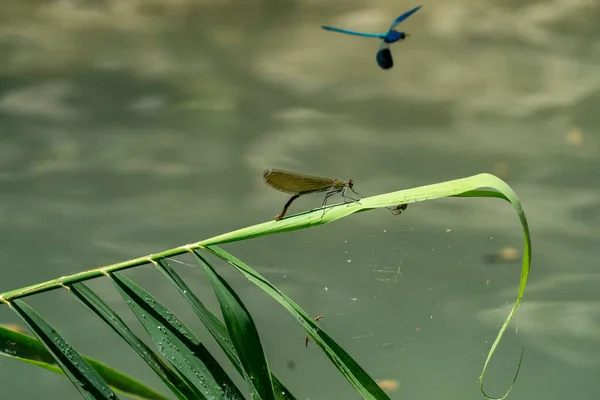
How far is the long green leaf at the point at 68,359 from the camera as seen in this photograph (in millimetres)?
891

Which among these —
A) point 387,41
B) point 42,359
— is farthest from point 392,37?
point 42,359

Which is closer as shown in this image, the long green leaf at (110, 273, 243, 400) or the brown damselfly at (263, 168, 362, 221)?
the long green leaf at (110, 273, 243, 400)

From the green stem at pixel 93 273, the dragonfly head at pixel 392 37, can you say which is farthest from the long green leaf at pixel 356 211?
the dragonfly head at pixel 392 37

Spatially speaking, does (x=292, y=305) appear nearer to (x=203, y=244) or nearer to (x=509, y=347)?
(x=203, y=244)

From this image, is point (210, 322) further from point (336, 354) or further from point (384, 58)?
point (384, 58)

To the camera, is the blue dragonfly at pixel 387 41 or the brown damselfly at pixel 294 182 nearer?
the blue dragonfly at pixel 387 41

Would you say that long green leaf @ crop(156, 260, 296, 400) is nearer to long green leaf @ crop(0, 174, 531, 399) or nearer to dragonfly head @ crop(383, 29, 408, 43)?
long green leaf @ crop(0, 174, 531, 399)

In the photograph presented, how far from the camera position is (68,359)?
904 mm

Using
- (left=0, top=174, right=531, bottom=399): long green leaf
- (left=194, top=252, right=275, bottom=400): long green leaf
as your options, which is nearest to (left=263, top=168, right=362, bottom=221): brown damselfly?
(left=0, top=174, right=531, bottom=399): long green leaf

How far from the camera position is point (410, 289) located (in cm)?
157

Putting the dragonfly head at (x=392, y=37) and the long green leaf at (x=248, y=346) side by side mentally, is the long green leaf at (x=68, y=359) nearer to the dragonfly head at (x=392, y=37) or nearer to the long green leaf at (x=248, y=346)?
the long green leaf at (x=248, y=346)

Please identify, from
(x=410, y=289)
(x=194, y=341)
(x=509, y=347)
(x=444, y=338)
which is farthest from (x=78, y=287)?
(x=509, y=347)

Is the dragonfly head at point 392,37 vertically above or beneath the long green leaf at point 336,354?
above

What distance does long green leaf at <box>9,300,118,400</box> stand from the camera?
35.1 inches
